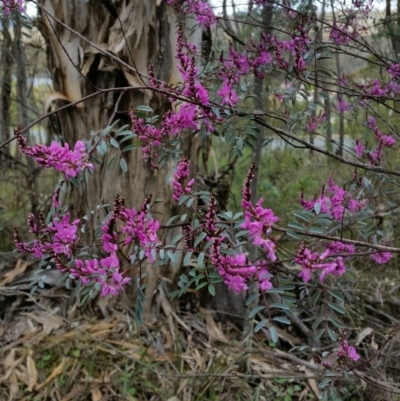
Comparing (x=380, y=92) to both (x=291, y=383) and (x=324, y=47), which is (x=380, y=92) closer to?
(x=324, y=47)

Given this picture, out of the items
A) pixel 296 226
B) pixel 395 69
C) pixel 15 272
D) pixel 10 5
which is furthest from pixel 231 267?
pixel 15 272

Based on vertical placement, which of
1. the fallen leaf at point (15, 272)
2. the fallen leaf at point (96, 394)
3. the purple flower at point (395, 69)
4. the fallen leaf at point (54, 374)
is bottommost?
the fallen leaf at point (96, 394)

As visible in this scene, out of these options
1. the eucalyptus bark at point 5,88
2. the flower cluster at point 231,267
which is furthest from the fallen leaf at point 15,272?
the flower cluster at point 231,267

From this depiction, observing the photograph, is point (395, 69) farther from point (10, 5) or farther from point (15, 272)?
point (15, 272)

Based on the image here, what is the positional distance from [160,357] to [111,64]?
1484 millimetres

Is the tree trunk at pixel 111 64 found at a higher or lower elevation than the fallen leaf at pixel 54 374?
higher

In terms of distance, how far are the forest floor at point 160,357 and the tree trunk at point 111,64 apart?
0.42m

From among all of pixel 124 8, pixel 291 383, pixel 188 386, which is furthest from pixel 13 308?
pixel 124 8

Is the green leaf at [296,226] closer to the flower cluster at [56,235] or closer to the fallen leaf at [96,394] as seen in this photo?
the flower cluster at [56,235]

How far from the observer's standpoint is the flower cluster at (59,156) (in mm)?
1033

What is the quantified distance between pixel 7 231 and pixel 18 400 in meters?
1.57

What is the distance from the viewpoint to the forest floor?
2.29 m

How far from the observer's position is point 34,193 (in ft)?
11.1

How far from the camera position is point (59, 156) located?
Answer: 3.50 feet
